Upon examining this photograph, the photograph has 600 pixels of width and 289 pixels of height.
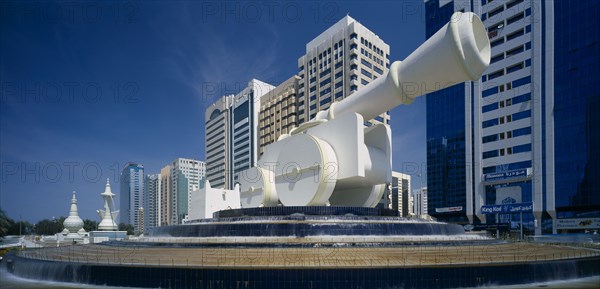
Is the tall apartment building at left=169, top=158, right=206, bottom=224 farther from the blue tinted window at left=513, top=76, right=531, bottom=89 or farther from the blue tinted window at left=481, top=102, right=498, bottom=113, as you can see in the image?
the blue tinted window at left=513, top=76, right=531, bottom=89

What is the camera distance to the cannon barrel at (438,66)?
16391mm

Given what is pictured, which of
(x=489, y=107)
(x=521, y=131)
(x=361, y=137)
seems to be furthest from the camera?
(x=489, y=107)

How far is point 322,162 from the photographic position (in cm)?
2144

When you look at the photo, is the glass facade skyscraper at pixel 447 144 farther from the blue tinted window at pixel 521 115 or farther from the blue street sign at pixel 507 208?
the blue tinted window at pixel 521 115

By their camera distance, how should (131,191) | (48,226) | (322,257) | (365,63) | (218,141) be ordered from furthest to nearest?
1. (131,191)
2. (218,141)
3. (48,226)
4. (365,63)
5. (322,257)

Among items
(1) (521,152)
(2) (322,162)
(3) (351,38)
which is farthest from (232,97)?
(2) (322,162)

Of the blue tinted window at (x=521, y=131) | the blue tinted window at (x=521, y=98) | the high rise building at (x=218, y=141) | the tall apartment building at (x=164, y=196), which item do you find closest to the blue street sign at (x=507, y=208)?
the blue tinted window at (x=521, y=131)

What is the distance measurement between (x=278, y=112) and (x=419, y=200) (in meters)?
64.3

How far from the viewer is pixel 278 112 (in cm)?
8081

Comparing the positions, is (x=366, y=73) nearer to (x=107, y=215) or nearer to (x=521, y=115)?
(x=521, y=115)

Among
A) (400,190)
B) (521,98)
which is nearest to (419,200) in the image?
(400,190)

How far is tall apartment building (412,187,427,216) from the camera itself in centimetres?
12226

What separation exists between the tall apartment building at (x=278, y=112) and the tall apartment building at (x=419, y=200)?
57054 mm

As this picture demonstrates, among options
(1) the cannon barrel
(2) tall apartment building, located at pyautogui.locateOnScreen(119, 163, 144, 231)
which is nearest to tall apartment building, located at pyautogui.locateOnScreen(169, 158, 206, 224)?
(2) tall apartment building, located at pyautogui.locateOnScreen(119, 163, 144, 231)
